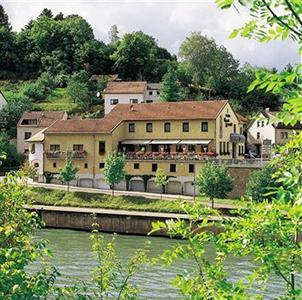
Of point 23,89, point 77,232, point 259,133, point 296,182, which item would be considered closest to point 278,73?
point 296,182

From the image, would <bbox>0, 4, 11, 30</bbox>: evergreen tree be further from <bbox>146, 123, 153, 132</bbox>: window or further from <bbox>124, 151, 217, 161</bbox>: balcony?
<bbox>124, 151, 217, 161</bbox>: balcony

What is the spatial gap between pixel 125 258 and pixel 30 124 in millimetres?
42349

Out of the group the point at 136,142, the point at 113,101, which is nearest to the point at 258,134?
the point at 113,101

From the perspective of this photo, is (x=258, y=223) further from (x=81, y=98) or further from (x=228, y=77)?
(x=228, y=77)

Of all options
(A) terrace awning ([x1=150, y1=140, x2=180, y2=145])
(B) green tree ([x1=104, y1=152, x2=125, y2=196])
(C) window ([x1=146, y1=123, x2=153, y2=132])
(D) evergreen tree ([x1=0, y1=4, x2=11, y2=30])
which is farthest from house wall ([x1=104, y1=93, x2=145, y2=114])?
(D) evergreen tree ([x1=0, y1=4, x2=11, y2=30])

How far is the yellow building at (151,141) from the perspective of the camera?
51094mm

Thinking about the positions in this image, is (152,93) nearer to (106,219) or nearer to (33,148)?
(33,148)

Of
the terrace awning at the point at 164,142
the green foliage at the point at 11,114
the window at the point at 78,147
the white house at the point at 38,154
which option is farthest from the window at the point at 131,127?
the green foliage at the point at 11,114

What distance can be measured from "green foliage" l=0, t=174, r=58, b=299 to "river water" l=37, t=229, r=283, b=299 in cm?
585

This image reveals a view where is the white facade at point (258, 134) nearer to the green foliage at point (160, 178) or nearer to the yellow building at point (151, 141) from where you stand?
the yellow building at point (151, 141)

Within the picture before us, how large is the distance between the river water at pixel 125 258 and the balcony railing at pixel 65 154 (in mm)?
13982

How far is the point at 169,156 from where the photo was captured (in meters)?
51.3

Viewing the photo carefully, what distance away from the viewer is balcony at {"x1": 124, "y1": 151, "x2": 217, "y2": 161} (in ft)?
166

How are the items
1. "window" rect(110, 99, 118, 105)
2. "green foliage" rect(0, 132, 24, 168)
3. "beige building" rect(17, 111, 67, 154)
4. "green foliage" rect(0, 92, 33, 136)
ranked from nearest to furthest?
"green foliage" rect(0, 132, 24, 168), "beige building" rect(17, 111, 67, 154), "green foliage" rect(0, 92, 33, 136), "window" rect(110, 99, 118, 105)
